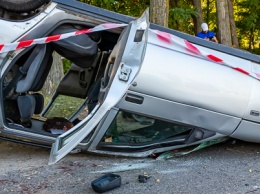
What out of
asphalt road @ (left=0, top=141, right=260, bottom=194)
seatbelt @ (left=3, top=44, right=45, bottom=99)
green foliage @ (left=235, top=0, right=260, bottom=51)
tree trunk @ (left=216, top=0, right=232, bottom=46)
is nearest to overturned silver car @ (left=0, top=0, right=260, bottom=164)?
seatbelt @ (left=3, top=44, right=45, bottom=99)

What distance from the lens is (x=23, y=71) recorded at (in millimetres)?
3686

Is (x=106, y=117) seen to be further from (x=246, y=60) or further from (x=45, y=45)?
(x=246, y=60)

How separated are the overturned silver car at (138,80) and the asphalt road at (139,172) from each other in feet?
0.62

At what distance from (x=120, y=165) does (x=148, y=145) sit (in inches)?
13.3

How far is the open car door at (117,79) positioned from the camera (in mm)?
2963

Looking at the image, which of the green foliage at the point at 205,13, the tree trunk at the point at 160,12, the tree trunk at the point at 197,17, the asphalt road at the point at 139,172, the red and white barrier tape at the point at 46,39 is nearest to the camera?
the asphalt road at the point at 139,172

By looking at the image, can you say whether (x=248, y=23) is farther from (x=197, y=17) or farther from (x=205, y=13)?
(x=205, y=13)

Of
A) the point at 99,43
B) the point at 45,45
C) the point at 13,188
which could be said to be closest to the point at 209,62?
the point at 99,43

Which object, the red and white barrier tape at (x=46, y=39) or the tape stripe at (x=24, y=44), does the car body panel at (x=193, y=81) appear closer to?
the red and white barrier tape at (x=46, y=39)

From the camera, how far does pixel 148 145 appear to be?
3.81 meters

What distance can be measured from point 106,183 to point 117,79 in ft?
2.71

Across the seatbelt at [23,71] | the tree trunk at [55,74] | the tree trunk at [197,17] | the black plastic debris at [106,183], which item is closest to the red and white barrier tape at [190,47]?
the seatbelt at [23,71]

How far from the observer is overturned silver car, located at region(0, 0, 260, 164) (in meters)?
3.45

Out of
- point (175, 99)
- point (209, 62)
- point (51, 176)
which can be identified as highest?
point (209, 62)
